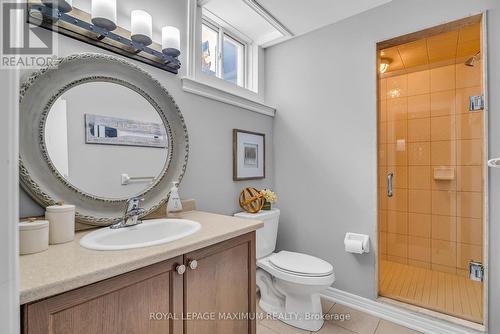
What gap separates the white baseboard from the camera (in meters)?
1.66

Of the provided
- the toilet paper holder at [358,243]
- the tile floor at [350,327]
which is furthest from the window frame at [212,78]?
the tile floor at [350,327]

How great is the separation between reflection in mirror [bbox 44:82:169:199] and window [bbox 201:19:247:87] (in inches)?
32.3

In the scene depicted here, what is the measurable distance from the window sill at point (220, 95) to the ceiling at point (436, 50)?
44.2 inches

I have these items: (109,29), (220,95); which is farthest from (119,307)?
(220,95)

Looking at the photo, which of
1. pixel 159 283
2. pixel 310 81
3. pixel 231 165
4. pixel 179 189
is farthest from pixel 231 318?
pixel 310 81

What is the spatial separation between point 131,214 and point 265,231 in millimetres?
1127

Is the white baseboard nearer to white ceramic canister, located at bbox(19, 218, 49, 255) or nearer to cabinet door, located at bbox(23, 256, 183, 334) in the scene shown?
cabinet door, located at bbox(23, 256, 183, 334)

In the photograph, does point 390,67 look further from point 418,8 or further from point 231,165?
point 231,165

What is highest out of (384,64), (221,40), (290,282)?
(221,40)

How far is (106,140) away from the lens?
1.30 metres

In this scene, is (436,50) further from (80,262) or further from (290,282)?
(80,262)

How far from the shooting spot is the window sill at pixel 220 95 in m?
1.73

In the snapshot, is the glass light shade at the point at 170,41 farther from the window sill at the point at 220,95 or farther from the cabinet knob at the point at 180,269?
the cabinet knob at the point at 180,269

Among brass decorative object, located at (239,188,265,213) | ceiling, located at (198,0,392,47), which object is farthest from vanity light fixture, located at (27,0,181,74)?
brass decorative object, located at (239,188,265,213)
